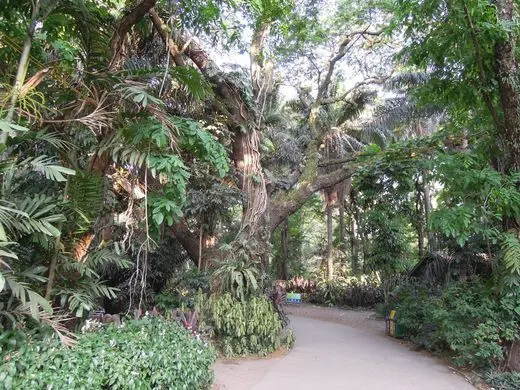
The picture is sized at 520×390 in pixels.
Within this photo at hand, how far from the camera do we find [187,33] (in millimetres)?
9664

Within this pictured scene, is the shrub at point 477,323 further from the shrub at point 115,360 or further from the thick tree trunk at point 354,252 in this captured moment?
the thick tree trunk at point 354,252

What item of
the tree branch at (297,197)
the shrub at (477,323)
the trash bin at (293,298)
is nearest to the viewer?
the shrub at (477,323)

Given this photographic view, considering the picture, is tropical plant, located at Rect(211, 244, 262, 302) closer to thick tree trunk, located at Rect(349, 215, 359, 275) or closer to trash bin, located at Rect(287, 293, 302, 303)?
trash bin, located at Rect(287, 293, 302, 303)

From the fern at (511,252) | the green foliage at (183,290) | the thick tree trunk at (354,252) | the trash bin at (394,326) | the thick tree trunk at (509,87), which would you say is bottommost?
the trash bin at (394,326)

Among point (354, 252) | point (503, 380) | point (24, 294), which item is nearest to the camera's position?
point (24, 294)

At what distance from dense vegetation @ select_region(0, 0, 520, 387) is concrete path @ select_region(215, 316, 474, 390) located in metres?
0.53

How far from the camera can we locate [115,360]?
389 cm

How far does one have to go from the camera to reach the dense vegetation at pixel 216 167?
4.30 m

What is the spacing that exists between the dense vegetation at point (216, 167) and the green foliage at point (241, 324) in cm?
4

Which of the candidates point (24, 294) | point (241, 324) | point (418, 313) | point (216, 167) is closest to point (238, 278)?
point (241, 324)

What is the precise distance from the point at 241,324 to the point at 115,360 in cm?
371

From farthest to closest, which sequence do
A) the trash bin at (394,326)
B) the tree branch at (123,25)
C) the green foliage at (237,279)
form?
the trash bin at (394,326), the green foliage at (237,279), the tree branch at (123,25)

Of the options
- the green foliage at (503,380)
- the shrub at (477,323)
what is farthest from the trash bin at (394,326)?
the green foliage at (503,380)

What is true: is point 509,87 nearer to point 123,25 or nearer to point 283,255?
point 123,25
